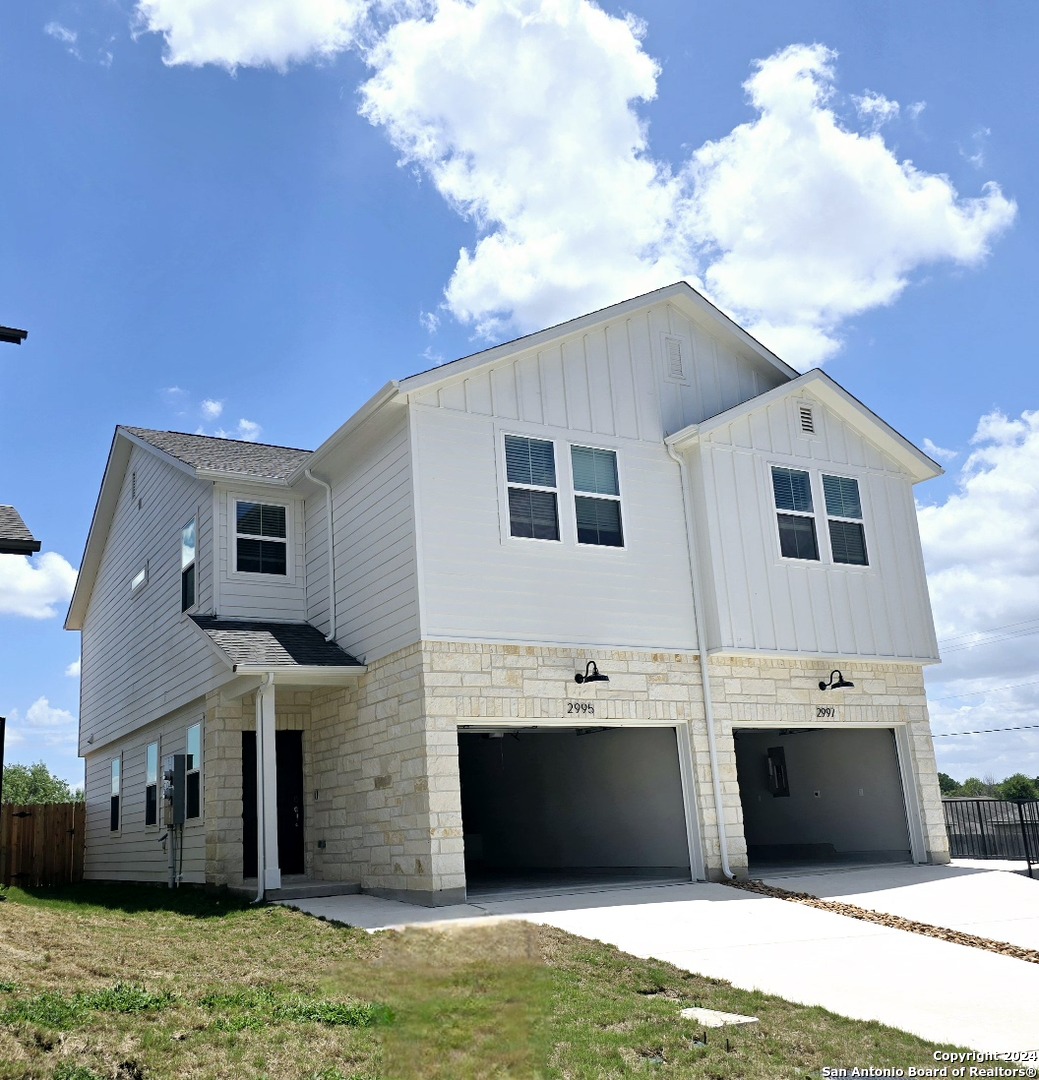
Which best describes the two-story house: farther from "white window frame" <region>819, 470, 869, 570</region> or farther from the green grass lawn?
the green grass lawn

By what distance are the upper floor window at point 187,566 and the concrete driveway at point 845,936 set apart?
5.84 meters

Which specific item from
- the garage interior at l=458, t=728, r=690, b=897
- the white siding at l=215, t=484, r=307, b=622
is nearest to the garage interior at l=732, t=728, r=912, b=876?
the garage interior at l=458, t=728, r=690, b=897

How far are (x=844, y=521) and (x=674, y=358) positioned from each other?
3.58m

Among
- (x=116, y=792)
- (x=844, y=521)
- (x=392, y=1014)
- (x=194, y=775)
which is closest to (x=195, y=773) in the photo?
(x=194, y=775)

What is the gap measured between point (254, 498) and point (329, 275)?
3.55m

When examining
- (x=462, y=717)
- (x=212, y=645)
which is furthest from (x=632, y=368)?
(x=212, y=645)

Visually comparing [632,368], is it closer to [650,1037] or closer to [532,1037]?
[650,1037]

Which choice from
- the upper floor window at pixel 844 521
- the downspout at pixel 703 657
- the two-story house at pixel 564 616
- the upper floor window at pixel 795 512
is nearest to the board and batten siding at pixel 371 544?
the two-story house at pixel 564 616

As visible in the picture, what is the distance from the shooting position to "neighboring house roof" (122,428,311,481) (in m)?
16.3

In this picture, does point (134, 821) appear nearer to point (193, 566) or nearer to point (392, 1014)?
point (193, 566)

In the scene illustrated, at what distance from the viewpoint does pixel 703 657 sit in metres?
14.8

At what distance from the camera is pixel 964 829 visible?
57.6 ft

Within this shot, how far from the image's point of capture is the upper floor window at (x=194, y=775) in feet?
52.2

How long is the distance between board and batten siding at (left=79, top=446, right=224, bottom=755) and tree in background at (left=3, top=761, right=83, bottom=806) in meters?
47.9
